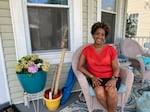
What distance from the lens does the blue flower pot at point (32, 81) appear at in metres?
1.80

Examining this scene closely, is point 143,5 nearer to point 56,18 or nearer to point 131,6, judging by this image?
point 131,6

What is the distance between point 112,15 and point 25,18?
85.3 inches

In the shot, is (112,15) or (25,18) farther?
(112,15)

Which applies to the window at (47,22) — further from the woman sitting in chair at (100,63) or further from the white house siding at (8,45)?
the woman sitting in chair at (100,63)

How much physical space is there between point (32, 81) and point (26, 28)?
0.83 m

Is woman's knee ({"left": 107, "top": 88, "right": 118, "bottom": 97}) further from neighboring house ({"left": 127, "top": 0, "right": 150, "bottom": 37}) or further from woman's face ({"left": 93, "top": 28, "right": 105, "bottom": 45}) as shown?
neighboring house ({"left": 127, "top": 0, "right": 150, "bottom": 37})

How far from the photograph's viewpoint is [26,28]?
6.95 ft

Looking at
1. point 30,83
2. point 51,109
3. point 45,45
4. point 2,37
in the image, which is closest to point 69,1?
point 45,45

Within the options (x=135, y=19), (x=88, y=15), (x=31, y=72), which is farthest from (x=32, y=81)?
(x=135, y=19)

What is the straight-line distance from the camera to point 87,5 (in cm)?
248

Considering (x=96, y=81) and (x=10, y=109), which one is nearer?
(x=96, y=81)

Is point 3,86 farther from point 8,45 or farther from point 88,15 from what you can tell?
point 88,15

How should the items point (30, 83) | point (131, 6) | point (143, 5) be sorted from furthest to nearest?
1. point (131, 6)
2. point (143, 5)
3. point (30, 83)

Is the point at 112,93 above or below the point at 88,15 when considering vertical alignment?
below
